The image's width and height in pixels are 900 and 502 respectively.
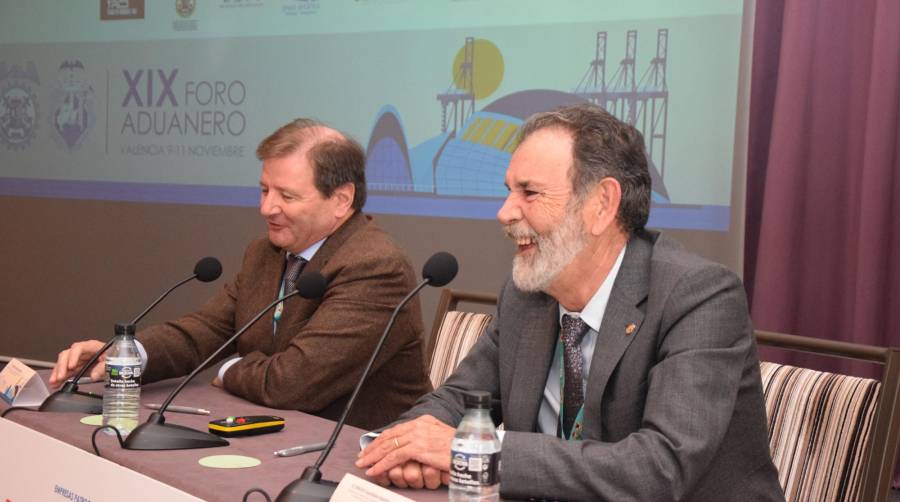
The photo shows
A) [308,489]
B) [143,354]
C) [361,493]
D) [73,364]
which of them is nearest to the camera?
[361,493]

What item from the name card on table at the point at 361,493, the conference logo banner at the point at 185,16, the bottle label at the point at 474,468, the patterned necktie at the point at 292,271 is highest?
the conference logo banner at the point at 185,16

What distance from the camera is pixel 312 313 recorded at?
→ 9.21 ft

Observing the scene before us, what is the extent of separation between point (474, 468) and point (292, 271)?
1.52m

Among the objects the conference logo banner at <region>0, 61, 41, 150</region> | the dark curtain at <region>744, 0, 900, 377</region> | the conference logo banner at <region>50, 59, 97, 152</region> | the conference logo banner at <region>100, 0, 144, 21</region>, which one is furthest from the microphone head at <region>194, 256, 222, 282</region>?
the conference logo banner at <region>0, 61, 41, 150</region>

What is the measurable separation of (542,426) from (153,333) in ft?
4.07

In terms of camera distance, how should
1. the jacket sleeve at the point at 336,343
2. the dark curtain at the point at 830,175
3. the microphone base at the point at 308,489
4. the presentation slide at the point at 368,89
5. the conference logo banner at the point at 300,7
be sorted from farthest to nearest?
the conference logo banner at the point at 300,7 → the presentation slide at the point at 368,89 → the dark curtain at the point at 830,175 → the jacket sleeve at the point at 336,343 → the microphone base at the point at 308,489

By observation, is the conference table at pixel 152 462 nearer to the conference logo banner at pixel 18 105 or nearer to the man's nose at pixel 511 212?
the man's nose at pixel 511 212

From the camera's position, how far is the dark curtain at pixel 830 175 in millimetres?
3619

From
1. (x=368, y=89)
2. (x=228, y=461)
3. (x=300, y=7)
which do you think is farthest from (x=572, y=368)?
(x=300, y=7)

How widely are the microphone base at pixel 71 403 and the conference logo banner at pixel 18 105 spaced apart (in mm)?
3946

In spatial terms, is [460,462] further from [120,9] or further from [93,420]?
[120,9]

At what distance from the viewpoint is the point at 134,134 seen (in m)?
5.50

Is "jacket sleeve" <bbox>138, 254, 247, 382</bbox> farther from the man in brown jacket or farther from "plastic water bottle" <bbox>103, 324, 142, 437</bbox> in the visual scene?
"plastic water bottle" <bbox>103, 324, 142, 437</bbox>

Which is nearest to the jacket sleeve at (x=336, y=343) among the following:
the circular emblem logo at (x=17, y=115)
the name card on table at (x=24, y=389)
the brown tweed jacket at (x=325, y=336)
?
the brown tweed jacket at (x=325, y=336)
